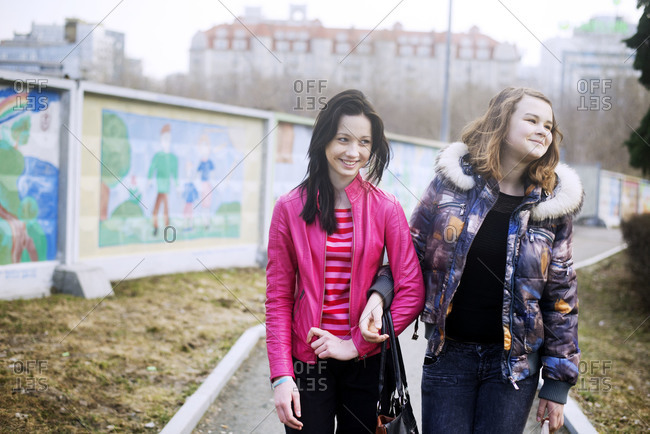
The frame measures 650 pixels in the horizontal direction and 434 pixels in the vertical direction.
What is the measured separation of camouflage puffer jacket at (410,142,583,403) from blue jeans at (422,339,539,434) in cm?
6

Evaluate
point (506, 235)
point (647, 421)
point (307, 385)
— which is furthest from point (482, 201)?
point (647, 421)

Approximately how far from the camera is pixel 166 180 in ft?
30.0

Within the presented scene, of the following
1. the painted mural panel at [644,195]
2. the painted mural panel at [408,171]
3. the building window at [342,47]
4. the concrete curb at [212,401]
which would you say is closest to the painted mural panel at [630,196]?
the painted mural panel at [644,195]

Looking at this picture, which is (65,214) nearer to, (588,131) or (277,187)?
(277,187)

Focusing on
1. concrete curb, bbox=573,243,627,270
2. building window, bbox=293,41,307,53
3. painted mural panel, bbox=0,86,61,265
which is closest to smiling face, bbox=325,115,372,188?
painted mural panel, bbox=0,86,61,265

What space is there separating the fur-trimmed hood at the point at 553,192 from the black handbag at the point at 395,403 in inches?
24.5

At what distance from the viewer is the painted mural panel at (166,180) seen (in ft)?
27.1

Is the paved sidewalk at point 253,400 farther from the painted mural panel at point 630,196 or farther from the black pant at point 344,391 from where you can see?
the painted mural panel at point 630,196

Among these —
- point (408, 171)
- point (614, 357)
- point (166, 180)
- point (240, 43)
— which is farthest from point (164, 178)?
point (240, 43)

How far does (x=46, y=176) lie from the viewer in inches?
289

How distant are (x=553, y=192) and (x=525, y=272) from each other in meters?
0.37

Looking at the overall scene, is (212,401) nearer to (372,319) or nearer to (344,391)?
(344,391)

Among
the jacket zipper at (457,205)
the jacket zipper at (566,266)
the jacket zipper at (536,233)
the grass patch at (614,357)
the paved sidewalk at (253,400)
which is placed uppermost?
the jacket zipper at (457,205)

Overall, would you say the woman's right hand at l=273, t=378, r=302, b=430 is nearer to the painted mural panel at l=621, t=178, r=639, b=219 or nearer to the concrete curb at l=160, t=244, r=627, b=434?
the concrete curb at l=160, t=244, r=627, b=434
